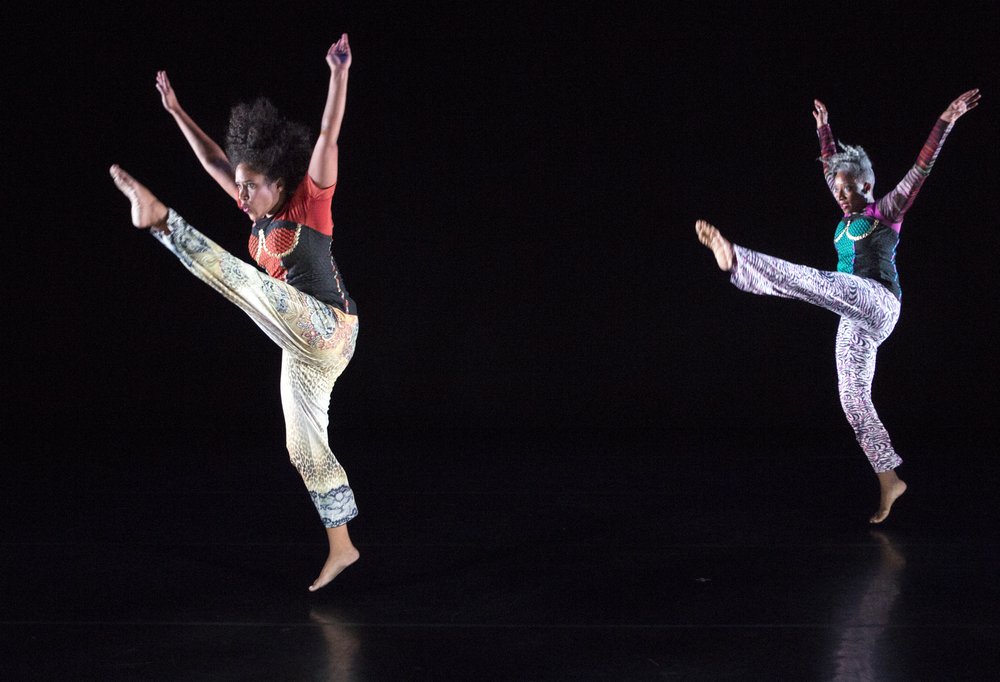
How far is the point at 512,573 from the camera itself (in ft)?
8.55

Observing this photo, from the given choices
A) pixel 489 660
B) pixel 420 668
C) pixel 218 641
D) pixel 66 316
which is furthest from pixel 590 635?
pixel 66 316

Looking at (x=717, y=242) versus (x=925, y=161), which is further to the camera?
(x=925, y=161)

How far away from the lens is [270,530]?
313cm

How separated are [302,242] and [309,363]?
1.01 feet

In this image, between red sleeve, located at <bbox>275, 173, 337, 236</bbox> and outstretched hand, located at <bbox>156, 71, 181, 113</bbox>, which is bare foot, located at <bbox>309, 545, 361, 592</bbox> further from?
outstretched hand, located at <bbox>156, 71, 181, 113</bbox>

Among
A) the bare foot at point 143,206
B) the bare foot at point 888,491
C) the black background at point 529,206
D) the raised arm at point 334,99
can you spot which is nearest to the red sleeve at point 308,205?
the raised arm at point 334,99

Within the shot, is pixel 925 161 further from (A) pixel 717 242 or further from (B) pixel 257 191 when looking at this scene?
(B) pixel 257 191

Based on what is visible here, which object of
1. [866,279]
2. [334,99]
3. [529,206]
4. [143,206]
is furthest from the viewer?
[529,206]

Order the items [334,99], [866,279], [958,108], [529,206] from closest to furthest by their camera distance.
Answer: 1. [334,99]
2. [958,108]
3. [866,279]
4. [529,206]

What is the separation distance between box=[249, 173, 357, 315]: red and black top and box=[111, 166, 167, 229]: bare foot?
39 cm

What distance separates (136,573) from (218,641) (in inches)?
26.5

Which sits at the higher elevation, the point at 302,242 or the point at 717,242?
the point at 302,242

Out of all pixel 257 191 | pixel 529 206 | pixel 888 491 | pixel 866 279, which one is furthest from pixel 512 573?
pixel 529 206

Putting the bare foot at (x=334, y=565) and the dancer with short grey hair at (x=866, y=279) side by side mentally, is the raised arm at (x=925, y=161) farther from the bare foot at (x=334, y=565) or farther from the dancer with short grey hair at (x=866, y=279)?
the bare foot at (x=334, y=565)
